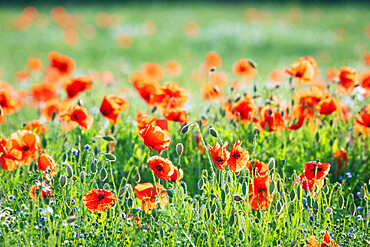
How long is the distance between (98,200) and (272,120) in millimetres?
1125

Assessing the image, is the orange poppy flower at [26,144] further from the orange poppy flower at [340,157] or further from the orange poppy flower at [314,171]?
the orange poppy flower at [340,157]

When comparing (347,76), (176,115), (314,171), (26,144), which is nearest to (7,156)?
(26,144)

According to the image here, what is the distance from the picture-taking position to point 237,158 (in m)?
1.96

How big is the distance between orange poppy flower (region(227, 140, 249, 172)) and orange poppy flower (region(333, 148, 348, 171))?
35.8 inches

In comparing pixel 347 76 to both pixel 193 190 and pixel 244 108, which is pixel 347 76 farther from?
pixel 193 190

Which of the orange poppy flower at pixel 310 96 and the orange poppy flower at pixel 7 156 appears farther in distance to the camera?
the orange poppy flower at pixel 310 96

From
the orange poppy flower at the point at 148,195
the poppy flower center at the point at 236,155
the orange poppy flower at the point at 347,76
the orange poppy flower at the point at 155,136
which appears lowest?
the orange poppy flower at the point at 148,195

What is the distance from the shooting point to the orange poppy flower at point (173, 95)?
2711 millimetres

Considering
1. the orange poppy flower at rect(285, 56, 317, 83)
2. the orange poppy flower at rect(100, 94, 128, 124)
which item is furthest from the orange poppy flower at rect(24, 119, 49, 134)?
the orange poppy flower at rect(285, 56, 317, 83)

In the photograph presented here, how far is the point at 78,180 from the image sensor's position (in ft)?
7.24

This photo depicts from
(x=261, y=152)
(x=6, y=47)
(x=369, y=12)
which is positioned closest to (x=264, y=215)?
(x=261, y=152)

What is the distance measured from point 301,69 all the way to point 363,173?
Answer: 28.6 inches

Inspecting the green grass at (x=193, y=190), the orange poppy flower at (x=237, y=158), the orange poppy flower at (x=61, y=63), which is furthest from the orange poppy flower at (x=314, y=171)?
the orange poppy flower at (x=61, y=63)

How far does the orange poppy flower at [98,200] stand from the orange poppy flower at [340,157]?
1412mm
